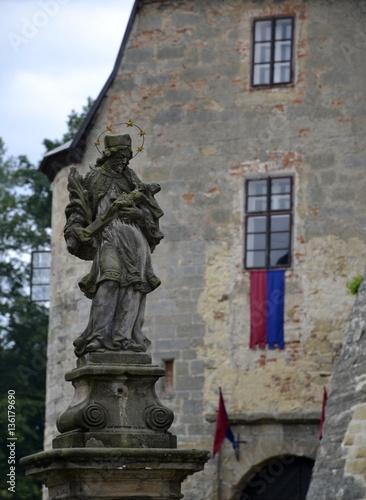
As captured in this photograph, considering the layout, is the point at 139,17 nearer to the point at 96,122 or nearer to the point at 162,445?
the point at 96,122

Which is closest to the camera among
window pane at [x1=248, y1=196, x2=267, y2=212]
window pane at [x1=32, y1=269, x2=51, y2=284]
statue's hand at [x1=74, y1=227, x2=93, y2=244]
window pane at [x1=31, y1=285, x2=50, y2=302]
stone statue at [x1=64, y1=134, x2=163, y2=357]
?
stone statue at [x1=64, y1=134, x2=163, y2=357]

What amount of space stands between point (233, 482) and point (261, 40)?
22.0ft

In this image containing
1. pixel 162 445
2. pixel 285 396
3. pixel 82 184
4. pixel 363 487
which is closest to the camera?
pixel 162 445

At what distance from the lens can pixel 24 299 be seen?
37.0 metres

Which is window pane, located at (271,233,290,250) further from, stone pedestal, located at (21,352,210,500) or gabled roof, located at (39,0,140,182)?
stone pedestal, located at (21,352,210,500)

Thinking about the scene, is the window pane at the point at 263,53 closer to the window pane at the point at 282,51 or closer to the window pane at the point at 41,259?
the window pane at the point at 282,51

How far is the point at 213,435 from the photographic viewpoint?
23.7m

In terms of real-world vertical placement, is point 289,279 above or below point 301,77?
below

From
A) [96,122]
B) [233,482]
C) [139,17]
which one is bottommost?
[233,482]

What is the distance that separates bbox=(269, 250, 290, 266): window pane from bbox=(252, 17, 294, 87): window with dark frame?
260 centimetres

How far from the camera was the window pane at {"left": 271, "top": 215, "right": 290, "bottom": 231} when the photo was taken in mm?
24078

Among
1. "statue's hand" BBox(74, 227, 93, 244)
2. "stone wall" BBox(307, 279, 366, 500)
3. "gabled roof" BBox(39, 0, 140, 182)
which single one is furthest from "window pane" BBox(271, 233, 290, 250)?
"statue's hand" BBox(74, 227, 93, 244)

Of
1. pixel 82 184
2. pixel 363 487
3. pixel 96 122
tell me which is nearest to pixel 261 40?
pixel 96 122

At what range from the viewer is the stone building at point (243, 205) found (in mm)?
23547
